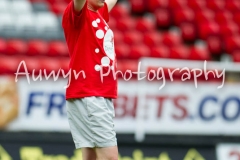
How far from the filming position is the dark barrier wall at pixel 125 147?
17.0 feet

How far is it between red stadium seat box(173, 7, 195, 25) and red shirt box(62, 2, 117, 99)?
580 centimetres

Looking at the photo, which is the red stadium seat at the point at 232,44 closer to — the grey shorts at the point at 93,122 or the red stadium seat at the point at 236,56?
the red stadium seat at the point at 236,56

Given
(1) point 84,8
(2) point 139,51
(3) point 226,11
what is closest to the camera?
(1) point 84,8

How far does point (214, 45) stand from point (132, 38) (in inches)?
50.7

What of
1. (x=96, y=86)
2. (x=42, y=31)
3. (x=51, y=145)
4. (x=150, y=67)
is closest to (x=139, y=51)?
(x=42, y=31)

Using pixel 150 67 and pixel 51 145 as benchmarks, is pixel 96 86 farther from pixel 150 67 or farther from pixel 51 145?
pixel 150 67

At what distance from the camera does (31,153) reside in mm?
5184

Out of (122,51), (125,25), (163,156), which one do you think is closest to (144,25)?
(125,25)

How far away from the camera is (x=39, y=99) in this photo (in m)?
5.62

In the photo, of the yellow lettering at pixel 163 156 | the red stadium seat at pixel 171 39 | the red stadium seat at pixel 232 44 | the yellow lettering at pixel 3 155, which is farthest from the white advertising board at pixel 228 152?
the red stadium seat at pixel 232 44

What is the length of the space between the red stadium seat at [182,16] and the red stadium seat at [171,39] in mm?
313

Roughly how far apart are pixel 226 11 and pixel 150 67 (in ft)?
13.3

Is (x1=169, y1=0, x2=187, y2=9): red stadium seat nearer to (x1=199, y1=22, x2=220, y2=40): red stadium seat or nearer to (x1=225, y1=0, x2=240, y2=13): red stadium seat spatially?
(x1=199, y1=22, x2=220, y2=40): red stadium seat

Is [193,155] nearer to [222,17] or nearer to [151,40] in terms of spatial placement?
[151,40]
